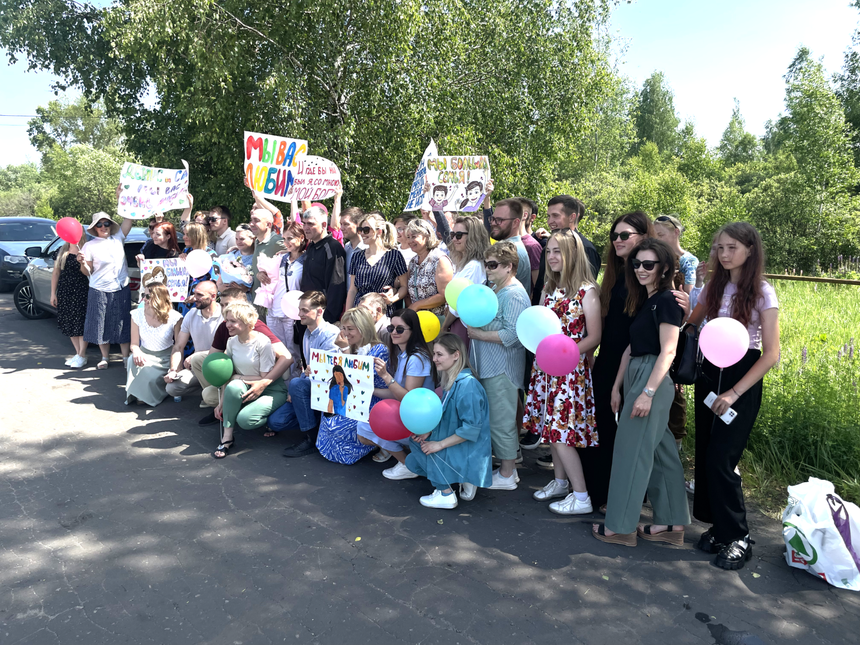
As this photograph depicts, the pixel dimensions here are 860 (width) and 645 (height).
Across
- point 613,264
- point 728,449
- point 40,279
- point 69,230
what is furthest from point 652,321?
point 40,279

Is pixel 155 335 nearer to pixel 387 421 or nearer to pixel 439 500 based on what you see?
pixel 387 421

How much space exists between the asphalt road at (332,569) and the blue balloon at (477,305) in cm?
138

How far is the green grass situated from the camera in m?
4.60

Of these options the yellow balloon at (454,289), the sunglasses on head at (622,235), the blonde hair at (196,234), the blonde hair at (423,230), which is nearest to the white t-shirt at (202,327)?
the blonde hair at (196,234)

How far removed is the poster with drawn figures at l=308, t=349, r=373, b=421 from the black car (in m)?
12.0

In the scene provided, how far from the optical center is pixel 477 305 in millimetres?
4555

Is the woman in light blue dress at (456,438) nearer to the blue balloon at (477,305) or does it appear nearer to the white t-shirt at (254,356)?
the blue balloon at (477,305)

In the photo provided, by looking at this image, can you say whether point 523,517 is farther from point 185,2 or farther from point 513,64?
point 513,64

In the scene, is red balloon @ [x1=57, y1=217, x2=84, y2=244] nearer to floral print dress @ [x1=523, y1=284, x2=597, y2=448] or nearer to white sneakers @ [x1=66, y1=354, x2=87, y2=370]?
white sneakers @ [x1=66, y1=354, x2=87, y2=370]

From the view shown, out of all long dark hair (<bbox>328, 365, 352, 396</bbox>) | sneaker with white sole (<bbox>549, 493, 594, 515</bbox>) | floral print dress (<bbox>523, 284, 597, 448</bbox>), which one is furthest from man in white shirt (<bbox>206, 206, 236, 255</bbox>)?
sneaker with white sole (<bbox>549, 493, 594, 515</bbox>)

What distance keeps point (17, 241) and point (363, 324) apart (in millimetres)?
14089

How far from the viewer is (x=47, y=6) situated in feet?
33.4

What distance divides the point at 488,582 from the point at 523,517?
90 centimetres

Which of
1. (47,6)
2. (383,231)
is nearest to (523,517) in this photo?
(383,231)
